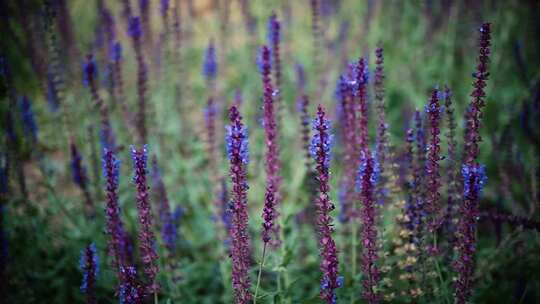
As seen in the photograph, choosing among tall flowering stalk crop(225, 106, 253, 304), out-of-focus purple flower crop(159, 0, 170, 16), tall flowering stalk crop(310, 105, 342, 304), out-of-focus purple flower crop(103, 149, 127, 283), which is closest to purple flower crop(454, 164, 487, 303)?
tall flowering stalk crop(310, 105, 342, 304)

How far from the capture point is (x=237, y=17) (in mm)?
8992

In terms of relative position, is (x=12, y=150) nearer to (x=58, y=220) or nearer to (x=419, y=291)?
(x=58, y=220)

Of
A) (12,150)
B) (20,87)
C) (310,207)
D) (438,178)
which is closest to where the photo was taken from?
(438,178)

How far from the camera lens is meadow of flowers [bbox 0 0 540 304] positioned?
266 centimetres

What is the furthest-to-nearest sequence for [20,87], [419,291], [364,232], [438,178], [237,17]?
[237,17], [20,87], [419,291], [438,178], [364,232]

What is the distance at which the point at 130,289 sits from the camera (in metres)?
2.55

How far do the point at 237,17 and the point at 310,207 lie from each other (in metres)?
5.04

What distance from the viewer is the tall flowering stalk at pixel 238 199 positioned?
7.85 ft

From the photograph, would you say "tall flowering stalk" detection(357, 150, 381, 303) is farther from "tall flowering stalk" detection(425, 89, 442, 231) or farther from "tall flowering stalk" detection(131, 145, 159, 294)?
"tall flowering stalk" detection(131, 145, 159, 294)

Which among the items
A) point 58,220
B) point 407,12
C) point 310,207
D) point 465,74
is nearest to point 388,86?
point 465,74

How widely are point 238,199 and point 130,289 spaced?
0.72 m

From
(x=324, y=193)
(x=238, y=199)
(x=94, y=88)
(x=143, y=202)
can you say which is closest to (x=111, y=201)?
(x=143, y=202)

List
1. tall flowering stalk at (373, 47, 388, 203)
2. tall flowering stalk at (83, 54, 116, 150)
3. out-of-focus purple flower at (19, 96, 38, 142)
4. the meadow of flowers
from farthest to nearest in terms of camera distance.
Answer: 1. out-of-focus purple flower at (19, 96, 38, 142)
2. tall flowering stalk at (83, 54, 116, 150)
3. tall flowering stalk at (373, 47, 388, 203)
4. the meadow of flowers

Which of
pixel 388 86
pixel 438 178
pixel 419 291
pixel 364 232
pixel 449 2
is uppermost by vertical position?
pixel 449 2
